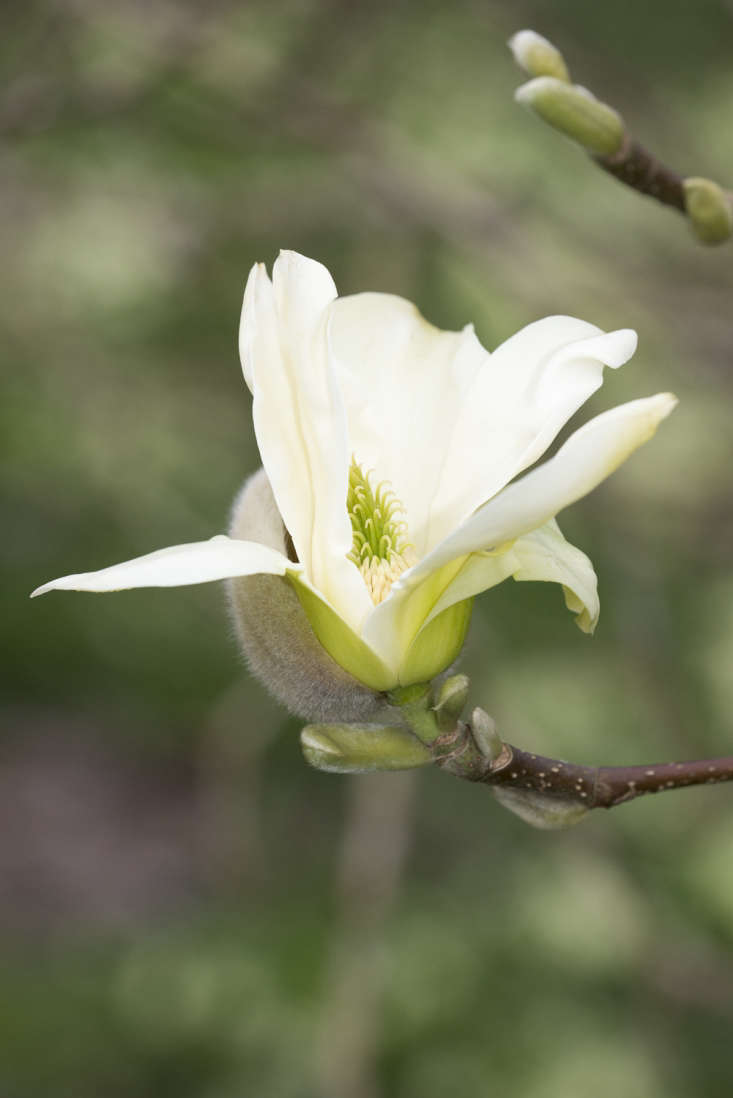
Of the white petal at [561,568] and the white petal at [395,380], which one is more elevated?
the white petal at [395,380]

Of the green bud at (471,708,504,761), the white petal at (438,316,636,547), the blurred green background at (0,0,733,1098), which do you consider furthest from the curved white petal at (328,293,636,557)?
the blurred green background at (0,0,733,1098)

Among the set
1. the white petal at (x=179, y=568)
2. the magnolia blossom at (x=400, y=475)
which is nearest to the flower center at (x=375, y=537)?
the magnolia blossom at (x=400, y=475)

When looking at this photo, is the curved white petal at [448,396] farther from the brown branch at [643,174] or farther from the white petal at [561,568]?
the brown branch at [643,174]

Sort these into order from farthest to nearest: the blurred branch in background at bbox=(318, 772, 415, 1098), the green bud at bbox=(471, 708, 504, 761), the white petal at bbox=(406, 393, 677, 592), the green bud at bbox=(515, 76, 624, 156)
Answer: the blurred branch in background at bbox=(318, 772, 415, 1098), the green bud at bbox=(515, 76, 624, 156), the green bud at bbox=(471, 708, 504, 761), the white petal at bbox=(406, 393, 677, 592)

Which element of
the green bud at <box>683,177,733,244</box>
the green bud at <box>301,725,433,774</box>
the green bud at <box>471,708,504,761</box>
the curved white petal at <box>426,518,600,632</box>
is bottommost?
the green bud at <box>301,725,433,774</box>

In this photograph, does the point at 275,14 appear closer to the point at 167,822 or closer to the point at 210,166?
the point at 210,166

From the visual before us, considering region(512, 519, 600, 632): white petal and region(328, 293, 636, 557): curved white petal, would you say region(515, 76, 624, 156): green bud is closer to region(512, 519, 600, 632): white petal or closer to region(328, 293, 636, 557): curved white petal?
region(328, 293, 636, 557): curved white petal
